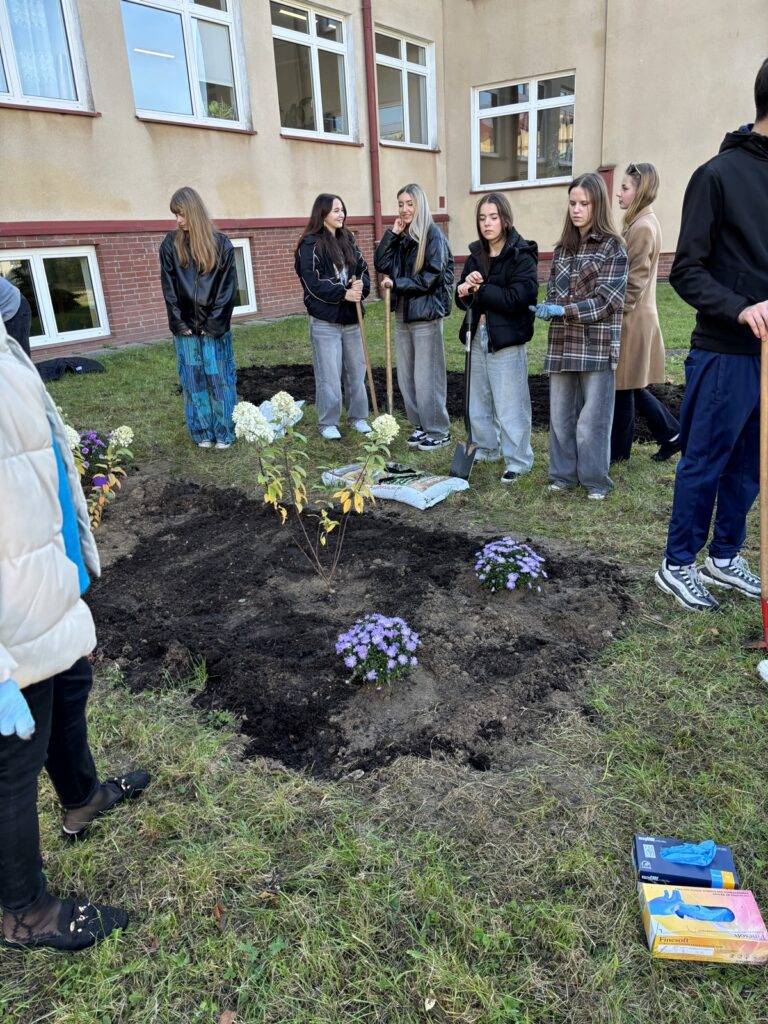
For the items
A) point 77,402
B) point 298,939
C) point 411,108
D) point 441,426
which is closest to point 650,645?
point 298,939

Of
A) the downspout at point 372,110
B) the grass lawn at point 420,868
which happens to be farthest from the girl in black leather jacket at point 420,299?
the downspout at point 372,110

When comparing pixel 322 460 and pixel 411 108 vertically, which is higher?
pixel 411 108

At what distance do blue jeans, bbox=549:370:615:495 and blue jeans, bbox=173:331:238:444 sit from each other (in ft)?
9.22

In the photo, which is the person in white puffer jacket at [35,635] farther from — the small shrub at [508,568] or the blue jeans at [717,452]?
the blue jeans at [717,452]

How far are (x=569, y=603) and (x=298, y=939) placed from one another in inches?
80.9

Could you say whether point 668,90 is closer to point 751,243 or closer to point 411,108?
point 411,108

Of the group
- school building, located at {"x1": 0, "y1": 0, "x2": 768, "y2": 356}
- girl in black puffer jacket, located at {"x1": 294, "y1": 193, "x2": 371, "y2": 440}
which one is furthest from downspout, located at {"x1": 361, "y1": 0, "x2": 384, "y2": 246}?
girl in black puffer jacket, located at {"x1": 294, "y1": 193, "x2": 371, "y2": 440}

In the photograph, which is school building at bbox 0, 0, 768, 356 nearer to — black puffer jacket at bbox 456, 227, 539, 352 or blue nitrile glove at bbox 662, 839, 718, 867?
black puffer jacket at bbox 456, 227, 539, 352

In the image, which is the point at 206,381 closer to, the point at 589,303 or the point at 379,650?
the point at 589,303

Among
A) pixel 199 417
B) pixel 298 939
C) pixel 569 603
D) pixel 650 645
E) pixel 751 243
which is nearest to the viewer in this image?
pixel 298 939

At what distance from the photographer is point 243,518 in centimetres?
473

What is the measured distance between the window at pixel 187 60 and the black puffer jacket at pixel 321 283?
6.34 meters

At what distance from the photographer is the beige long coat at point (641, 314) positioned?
15.2 ft

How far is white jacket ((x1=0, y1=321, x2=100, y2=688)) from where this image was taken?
4.94ft
